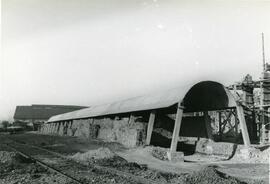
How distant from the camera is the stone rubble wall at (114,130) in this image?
1799cm

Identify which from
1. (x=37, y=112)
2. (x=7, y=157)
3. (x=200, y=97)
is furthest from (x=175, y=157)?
(x=37, y=112)

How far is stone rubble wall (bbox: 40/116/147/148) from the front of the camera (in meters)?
18.0

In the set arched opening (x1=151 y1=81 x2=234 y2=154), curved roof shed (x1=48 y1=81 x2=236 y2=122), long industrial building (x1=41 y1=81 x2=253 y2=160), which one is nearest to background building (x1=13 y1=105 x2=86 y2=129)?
long industrial building (x1=41 y1=81 x2=253 y2=160)

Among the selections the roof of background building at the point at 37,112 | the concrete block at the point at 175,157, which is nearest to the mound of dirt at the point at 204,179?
the concrete block at the point at 175,157

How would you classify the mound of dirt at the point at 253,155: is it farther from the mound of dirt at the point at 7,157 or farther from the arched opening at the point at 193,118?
the mound of dirt at the point at 7,157

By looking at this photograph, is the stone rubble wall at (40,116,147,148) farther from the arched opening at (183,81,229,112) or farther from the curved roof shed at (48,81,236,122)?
the arched opening at (183,81,229,112)

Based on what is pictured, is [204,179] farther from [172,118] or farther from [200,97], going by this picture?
[172,118]

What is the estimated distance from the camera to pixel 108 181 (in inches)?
333

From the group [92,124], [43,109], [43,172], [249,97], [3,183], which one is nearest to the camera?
[3,183]

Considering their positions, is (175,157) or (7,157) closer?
(7,157)

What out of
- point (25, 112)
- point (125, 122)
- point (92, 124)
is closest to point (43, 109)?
point (25, 112)

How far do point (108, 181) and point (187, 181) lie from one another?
2.27m

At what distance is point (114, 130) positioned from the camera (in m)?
22.4

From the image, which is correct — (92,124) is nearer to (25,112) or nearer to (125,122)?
(125,122)
